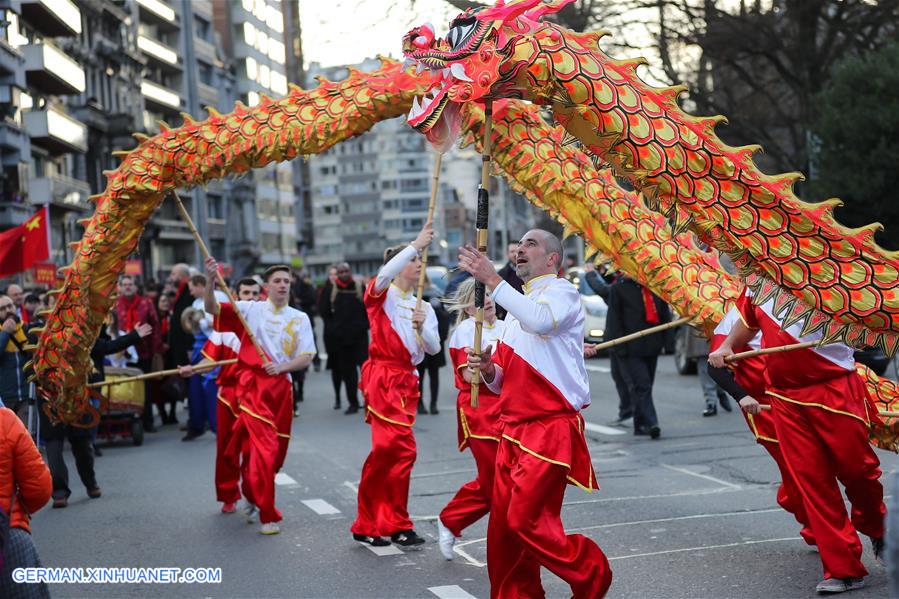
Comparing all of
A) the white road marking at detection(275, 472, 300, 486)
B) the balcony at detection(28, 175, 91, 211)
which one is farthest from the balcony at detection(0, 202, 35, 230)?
the white road marking at detection(275, 472, 300, 486)

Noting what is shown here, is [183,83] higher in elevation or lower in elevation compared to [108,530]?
higher

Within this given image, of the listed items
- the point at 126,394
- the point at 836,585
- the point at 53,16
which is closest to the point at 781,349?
the point at 836,585

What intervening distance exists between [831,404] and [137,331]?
6.16 m

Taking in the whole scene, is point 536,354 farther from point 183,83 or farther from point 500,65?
point 183,83

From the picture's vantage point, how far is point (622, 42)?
23.7 meters

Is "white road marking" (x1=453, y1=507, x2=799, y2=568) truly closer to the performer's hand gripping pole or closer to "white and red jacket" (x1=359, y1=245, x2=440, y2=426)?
"white and red jacket" (x1=359, y1=245, x2=440, y2=426)

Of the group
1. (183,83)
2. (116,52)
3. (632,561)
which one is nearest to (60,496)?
(632,561)

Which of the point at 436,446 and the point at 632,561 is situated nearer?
the point at 632,561

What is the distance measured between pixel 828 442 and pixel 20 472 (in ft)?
13.0

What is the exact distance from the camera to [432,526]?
8734 mm

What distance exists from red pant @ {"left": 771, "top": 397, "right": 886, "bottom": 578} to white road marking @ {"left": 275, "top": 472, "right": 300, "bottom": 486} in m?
5.72

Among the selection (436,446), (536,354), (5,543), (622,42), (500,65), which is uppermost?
(622,42)

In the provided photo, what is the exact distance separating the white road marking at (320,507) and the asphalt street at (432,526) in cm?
2

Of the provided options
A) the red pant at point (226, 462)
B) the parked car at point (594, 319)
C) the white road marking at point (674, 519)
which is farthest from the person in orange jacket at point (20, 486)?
the parked car at point (594, 319)
